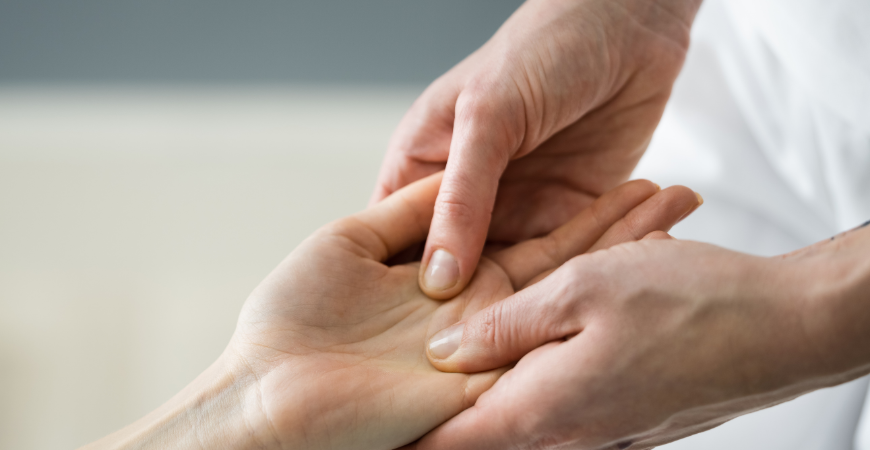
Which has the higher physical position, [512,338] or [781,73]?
[781,73]

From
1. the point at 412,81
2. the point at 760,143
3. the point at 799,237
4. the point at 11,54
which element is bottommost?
the point at 799,237

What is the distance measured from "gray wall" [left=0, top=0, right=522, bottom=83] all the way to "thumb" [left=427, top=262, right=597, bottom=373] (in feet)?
3.35

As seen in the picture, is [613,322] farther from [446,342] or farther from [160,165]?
[160,165]

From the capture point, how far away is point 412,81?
148 centimetres

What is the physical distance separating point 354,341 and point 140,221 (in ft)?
3.47

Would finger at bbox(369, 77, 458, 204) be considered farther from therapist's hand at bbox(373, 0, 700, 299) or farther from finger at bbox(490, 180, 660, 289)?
finger at bbox(490, 180, 660, 289)

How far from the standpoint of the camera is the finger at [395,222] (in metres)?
0.65

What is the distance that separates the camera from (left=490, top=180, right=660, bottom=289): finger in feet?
2.07

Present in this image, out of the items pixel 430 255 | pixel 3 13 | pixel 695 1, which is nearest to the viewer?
pixel 430 255

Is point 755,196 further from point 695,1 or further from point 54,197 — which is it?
point 54,197

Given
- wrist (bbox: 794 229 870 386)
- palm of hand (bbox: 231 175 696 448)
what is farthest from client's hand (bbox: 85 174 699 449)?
wrist (bbox: 794 229 870 386)

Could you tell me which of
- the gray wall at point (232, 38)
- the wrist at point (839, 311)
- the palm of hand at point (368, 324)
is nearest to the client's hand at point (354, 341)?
the palm of hand at point (368, 324)

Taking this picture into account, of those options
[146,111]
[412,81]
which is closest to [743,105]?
[412,81]

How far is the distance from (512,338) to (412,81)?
1.09m
